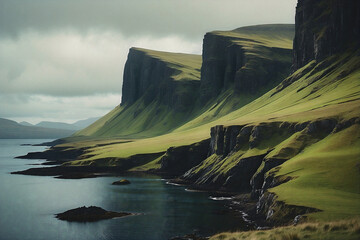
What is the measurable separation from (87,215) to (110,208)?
36.2 ft

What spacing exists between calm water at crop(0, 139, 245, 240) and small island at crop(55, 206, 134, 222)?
9.94 ft

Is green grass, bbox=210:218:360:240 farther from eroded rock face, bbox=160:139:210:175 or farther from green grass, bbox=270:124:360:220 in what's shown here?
eroded rock face, bbox=160:139:210:175

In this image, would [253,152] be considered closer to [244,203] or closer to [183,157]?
[244,203]

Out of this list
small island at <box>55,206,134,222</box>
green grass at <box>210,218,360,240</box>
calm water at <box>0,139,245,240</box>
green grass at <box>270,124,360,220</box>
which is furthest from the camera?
small island at <box>55,206,134,222</box>

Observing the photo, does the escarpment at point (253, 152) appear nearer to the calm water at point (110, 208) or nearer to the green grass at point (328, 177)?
the green grass at point (328, 177)

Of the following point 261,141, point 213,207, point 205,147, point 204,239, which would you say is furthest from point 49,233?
point 205,147

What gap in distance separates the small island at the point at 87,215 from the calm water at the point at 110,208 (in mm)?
3030

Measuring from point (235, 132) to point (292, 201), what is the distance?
74.2m

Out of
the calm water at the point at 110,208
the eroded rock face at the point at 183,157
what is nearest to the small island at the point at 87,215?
the calm water at the point at 110,208

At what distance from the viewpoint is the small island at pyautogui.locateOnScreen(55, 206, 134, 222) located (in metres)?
96.4

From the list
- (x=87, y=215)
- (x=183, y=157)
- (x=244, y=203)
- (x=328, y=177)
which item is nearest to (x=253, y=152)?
(x=244, y=203)

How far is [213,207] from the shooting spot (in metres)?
106

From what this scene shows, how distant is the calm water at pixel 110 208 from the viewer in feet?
275

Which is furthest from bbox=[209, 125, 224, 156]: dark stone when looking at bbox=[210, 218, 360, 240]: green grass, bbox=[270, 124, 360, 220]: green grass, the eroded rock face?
bbox=[210, 218, 360, 240]: green grass
